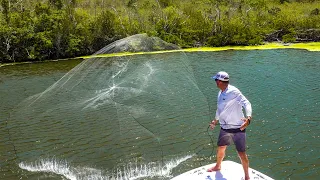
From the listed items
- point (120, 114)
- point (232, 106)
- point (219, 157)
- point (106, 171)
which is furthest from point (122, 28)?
point (232, 106)

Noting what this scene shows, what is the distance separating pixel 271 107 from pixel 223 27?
31.6m

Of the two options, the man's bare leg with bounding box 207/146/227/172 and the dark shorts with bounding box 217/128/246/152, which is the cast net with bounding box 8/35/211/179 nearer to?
the man's bare leg with bounding box 207/146/227/172

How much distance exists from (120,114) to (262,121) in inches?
266

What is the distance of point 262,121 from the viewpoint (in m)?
15.0

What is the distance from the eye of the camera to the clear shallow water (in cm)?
1115

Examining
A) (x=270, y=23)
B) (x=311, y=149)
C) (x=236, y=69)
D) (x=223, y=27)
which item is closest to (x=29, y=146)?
(x=311, y=149)

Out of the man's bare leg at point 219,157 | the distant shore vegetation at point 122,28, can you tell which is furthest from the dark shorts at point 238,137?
the distant shore vegetation at point 122,28

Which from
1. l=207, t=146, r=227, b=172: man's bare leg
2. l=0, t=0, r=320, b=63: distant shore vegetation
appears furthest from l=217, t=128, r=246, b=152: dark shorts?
l=0, t=0, r=320, b=63: distant shore vegetation

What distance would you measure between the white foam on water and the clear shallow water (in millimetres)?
30

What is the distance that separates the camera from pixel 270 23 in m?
51.6

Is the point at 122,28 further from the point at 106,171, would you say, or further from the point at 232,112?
the point at 232,112

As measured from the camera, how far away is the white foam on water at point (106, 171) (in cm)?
1066

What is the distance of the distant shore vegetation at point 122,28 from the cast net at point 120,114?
30127mm

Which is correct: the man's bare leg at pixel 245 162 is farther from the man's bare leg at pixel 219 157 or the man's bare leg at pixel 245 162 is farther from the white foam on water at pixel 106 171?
the white foam on water at pixel 106 171
